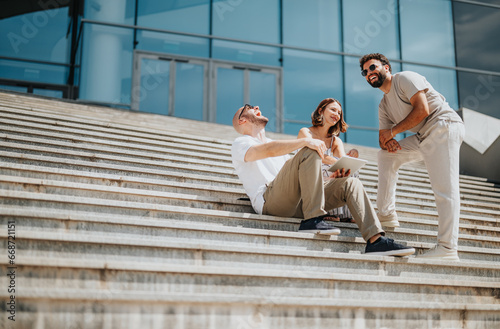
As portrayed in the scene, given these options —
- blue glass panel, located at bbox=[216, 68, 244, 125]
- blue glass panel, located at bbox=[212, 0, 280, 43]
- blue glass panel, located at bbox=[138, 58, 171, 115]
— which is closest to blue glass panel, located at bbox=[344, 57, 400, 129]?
blue glass panel, located at bbox=[212, 0, 280, 43]

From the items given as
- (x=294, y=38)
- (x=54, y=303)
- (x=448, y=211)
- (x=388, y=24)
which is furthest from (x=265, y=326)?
(x=388, y=24)

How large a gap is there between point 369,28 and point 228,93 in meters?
4.63

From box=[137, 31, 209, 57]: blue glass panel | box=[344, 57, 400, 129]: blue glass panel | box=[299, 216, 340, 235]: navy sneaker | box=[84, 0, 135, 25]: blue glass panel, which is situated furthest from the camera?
box=[344, 57, 400, 129]: blue glass panel

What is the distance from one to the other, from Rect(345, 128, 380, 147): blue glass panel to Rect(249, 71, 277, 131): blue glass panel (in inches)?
83.4

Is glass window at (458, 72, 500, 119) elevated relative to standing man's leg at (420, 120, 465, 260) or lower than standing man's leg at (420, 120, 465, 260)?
elevated

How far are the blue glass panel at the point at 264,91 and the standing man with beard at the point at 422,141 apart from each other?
9950 millimetres

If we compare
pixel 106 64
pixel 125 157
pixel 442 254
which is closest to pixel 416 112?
pixel 442 254

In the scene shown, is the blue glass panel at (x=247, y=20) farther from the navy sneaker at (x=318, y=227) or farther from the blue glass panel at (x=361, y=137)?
the navy sneaker at (x=318, y=227)

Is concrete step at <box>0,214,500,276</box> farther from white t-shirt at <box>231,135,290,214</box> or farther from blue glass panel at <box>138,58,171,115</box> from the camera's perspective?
blue glass panel at <box>138,58,171,115</box>

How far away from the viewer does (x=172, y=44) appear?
13.8 m

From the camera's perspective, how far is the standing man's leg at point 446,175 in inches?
142

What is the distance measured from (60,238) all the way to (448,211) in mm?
2418

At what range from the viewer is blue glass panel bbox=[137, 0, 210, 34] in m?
13.8

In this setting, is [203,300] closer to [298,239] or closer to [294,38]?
[298,239]
